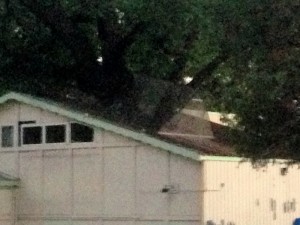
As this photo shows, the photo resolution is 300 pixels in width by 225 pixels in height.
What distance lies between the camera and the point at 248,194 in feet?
90.4

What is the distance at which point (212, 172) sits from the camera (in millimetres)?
25875

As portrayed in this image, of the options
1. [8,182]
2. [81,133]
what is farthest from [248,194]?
[8,182]

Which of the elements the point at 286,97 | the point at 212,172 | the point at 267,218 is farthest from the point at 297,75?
the point at 267,218

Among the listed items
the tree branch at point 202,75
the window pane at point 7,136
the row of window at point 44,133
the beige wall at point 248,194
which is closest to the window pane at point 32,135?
the row of window at point 44,133

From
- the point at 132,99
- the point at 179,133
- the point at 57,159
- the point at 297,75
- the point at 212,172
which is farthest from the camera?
the point at 132,99

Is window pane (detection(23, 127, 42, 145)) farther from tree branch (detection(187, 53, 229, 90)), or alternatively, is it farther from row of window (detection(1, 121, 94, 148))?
tree branch (detection(187, 53, 229, 90))

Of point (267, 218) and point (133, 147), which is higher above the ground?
point (133, 147)

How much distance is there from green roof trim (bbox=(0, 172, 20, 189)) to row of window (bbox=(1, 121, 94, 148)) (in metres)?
1.01

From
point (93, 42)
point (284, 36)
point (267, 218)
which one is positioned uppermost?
point (93, 42)

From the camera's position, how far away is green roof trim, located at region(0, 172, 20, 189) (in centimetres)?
2802

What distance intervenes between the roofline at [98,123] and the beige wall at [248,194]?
69cm

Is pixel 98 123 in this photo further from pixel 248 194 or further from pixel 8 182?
pixel 248 194

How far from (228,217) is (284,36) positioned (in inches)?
279

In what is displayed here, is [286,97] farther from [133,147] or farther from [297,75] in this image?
[133,147]
